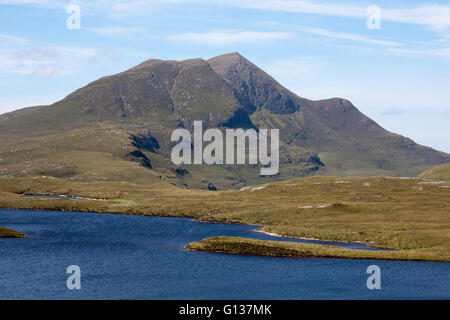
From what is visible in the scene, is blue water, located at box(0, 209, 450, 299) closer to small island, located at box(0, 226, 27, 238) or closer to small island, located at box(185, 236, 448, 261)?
small island, located at box(0, 226, 27, 238)

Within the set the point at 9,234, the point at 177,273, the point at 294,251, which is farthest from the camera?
the point at 9,234

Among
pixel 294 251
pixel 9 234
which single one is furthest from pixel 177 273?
pixel 9 234

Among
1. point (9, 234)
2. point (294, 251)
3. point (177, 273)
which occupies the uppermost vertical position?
point (9, 234)

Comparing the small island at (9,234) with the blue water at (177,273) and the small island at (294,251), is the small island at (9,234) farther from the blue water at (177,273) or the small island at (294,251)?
the small island at (294,251)

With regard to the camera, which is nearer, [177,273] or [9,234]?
[177,273]

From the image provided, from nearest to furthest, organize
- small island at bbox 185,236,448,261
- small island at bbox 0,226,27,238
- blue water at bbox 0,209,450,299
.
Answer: blue water at bbox 0,209,450,299
small island at bbox 185,236,448,261
small island at bbox 0,226,27,238

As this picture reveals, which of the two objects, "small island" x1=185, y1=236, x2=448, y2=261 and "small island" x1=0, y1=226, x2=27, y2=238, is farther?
"small island" x1=0, y1=226, x2=27, y2=238

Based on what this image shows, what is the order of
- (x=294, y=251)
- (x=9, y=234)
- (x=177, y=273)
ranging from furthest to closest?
(x=9, y=234) < (x=294, y=251) < (x=177, y=273)

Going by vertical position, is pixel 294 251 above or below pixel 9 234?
below

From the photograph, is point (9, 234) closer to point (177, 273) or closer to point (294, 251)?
point (177, 273)

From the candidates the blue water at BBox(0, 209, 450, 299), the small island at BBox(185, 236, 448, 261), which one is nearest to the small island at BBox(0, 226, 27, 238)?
the blue water at BBox(0, 209, 450, 299)
